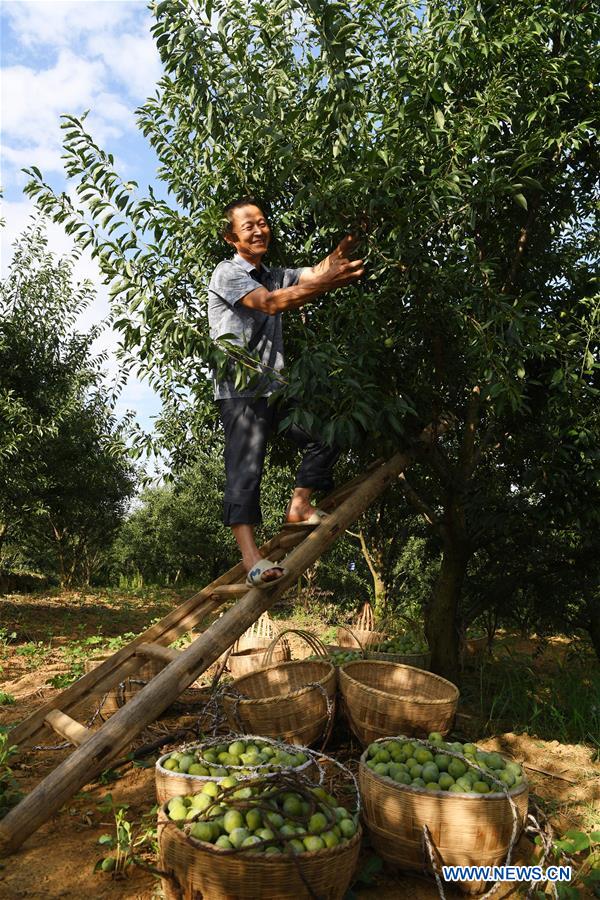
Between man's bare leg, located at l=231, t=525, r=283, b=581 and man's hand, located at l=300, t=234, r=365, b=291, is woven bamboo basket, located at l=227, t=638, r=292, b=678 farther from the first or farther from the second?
man's hand, located at l=300, t=234, r=365, b=291

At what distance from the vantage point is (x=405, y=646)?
6.85 meters

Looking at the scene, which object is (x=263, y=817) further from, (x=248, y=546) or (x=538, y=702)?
(x=538, y=702)

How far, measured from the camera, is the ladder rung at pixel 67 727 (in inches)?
141

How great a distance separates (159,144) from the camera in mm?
5520

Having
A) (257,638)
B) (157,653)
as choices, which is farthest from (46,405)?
(157,653)

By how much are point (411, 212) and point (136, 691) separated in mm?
4017

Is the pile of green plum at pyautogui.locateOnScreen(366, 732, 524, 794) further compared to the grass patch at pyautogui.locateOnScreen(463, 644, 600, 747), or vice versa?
the grass patch at pyautogui.locateOnScreen(463, 644, 600, 747)

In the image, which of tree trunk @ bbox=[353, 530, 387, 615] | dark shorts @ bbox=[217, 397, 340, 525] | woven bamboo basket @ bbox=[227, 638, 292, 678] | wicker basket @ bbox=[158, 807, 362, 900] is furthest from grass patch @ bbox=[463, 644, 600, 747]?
tree trunk @ bbox=[353, 530, 387, 615]

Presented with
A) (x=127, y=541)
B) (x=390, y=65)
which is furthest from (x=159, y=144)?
(x=127, y=541)

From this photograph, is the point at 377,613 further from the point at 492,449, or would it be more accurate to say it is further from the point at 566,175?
the point at 566,175

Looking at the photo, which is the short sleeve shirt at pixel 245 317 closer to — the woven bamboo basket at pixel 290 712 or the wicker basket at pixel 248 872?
the woven bamboo basket at pixel 290 712

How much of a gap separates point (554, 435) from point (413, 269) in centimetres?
159

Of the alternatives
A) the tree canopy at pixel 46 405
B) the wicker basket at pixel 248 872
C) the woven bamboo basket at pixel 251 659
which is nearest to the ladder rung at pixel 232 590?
the wicker basket at pixel 248 872

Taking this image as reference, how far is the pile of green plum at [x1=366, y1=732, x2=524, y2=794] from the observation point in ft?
10.4
